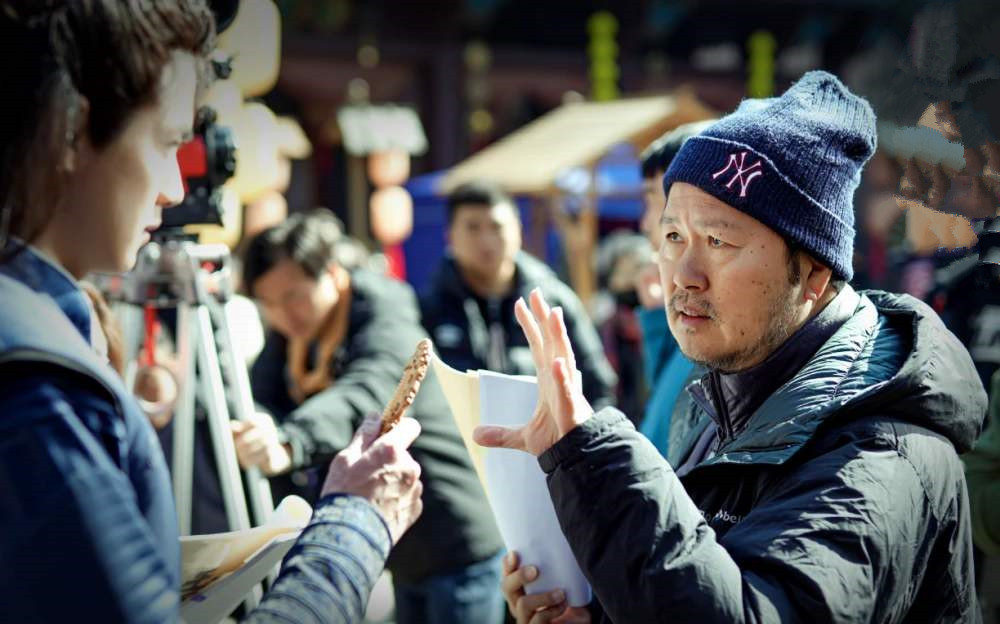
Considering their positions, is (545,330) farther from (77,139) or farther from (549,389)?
(77,139)

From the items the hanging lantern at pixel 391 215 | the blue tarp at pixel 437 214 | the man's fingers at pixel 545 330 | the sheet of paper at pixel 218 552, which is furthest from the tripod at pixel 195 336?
the blue tarp at pixel 437 214

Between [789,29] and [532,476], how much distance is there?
11187mm

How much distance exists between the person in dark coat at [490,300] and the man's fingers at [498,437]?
7.10ft

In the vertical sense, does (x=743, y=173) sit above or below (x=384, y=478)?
above

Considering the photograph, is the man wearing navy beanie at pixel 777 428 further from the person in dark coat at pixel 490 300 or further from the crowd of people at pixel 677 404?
the person in dark coat at pixel 490 300

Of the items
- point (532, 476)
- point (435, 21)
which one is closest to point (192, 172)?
point (532, 476)

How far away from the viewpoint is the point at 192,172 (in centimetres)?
176

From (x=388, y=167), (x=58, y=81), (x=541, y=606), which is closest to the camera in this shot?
(x=58, y=81)

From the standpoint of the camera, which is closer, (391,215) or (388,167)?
(391,215)

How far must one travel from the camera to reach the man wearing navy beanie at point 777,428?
→ 1030 millimetres

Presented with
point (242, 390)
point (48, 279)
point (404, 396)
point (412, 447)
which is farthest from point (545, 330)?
point (412, 447)

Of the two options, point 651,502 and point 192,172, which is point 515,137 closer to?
point 192,172

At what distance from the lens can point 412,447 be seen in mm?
2545

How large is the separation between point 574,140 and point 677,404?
5.38 metres
